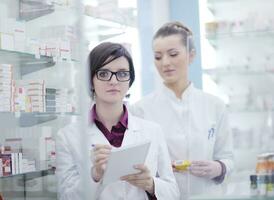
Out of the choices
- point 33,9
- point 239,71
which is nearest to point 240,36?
point 239,71

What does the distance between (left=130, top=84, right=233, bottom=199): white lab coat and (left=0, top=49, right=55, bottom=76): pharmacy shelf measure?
804 millimetres

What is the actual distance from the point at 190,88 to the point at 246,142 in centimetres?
42

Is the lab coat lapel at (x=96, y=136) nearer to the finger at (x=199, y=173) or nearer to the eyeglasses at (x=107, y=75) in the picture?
the eyeglasses at (x=107, y=75)

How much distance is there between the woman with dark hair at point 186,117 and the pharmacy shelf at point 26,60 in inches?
31.8

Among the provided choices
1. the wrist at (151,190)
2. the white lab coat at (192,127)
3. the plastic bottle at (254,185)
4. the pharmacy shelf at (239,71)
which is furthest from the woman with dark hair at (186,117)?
the plastic bottle at (254,185)

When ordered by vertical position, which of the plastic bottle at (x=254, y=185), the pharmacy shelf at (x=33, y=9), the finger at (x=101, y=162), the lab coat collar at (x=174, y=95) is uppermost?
the pharmacy shelf at (x=33, y=9)

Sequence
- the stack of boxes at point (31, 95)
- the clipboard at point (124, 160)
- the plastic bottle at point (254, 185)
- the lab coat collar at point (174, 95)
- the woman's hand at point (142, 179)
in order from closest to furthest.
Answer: the plastic bottle at point (254, 185) < the clipboard at point (124, 160) < the woman's hand at point (142, 179) < the lab coat collar at point (174, 95) < the stack of boxes at point (31, 95)

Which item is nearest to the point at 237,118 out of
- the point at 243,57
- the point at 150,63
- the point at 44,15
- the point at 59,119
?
the point at 243,57

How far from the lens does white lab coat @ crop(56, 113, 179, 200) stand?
1931 mm

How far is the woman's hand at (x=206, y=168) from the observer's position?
2.15 m

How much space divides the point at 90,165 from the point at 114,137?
18 centimetres

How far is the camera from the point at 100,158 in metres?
1.82

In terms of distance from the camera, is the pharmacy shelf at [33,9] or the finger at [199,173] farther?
the pharmacy shelf at [33,9]

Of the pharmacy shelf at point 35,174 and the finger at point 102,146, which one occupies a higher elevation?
the finger at point 102,146
